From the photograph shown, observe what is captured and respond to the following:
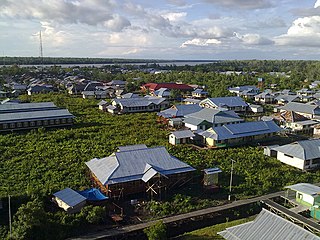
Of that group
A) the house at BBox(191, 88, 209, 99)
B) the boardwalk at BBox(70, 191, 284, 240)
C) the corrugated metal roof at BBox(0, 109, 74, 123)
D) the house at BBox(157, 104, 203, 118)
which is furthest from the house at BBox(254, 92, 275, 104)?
the boardwalk at BBox(70, 191, 284, 240)

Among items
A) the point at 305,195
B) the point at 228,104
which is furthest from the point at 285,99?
the point at 305,195

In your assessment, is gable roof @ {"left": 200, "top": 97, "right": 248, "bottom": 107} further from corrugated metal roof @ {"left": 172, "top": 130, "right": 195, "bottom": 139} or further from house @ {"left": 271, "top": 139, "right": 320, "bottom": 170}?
house @ {"left": 271, "top": 139, "right": 320, "bottom": 170}

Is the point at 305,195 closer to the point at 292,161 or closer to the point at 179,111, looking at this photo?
the point at 292,161

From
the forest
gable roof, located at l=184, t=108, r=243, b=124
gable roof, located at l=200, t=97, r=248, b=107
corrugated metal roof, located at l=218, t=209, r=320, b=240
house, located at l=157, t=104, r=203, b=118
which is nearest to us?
corrugated metal roof, located at l=218, t=209, r=320, b=240

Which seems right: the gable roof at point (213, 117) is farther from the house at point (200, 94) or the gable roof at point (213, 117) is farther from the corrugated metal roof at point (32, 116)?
the house at point (200, 94)

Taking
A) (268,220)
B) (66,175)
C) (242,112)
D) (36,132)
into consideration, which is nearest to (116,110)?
(36,132)
